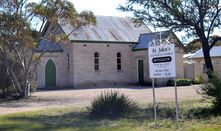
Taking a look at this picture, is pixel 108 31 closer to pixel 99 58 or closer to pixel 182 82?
pixel 99 58

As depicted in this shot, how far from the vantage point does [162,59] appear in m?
12.5

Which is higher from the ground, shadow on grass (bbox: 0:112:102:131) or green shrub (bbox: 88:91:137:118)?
green shrub (bbox: 88:91:137:118)

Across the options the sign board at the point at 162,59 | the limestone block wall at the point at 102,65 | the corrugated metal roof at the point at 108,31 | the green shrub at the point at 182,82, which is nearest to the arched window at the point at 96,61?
the limestone block wall at the point at 102,65

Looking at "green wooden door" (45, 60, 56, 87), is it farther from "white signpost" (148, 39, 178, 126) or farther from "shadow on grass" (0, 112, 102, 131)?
"white signpost" (148, 39, 178, 126)

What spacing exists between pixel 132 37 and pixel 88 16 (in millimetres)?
17050

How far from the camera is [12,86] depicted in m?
27.7

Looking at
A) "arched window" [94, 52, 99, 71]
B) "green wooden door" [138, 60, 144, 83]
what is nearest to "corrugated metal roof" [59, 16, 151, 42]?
"arched window" [94, 52, 99, 71]

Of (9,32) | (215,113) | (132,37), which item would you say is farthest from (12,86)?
(132,37)

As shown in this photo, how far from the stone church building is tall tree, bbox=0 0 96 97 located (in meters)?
10.9

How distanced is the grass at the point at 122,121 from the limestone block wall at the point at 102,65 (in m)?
23.3

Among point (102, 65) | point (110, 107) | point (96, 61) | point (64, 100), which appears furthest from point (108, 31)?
point (110, 107)

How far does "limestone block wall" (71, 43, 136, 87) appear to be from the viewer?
40.4 meters

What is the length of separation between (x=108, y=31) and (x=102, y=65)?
353cm

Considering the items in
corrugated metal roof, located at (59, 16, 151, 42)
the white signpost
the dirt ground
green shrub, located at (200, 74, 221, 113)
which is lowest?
the dirt ground
